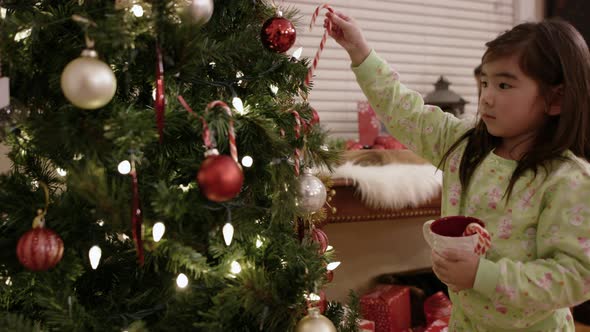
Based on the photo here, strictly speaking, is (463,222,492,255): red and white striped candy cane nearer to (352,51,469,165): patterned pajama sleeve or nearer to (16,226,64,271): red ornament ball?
(352,51,469,165): patterned pajama sleeve

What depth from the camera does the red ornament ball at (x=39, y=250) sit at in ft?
2.32

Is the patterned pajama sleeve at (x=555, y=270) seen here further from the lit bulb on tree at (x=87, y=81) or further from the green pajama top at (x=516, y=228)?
the lit bulb on tree at (x=87, y=81)

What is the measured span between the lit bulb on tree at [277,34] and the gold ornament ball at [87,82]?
305 millimetres

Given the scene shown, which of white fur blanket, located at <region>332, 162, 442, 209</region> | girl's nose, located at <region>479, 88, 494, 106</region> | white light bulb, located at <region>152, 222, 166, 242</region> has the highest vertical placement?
girl's nose, located at <region>479, 88, 494, 106</region>

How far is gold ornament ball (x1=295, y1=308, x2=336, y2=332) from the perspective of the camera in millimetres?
832

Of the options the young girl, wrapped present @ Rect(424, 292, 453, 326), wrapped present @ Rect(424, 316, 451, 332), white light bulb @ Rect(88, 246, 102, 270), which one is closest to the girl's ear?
the young girl

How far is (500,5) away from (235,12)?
2079 mm

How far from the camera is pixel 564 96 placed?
1042mm

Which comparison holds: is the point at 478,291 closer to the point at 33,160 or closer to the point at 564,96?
the point at 564,96

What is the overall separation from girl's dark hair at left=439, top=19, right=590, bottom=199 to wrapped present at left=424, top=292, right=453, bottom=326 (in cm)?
108

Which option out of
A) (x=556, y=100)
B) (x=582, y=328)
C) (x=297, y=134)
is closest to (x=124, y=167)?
(x=297, y=134)

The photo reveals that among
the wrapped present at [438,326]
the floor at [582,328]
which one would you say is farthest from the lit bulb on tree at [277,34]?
the floor at [582,328]

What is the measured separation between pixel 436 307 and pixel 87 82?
5.52ft

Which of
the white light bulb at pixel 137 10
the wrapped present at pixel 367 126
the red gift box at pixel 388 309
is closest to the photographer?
the white light bulb at pixel 137 10
